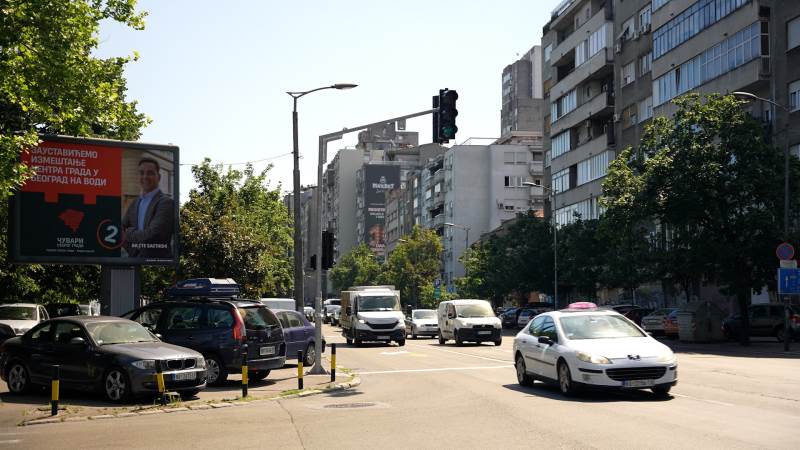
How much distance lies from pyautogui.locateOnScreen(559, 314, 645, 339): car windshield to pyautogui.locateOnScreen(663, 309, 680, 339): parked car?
28.5m

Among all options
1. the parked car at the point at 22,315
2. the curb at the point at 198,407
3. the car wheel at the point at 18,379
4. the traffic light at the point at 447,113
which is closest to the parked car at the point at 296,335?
the curb at the point at 198,407

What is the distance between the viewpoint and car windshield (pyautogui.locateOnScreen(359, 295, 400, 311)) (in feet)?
135

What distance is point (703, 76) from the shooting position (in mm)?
49688

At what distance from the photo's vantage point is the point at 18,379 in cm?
1780

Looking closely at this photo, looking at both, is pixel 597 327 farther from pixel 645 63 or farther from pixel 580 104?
pixel 580 104

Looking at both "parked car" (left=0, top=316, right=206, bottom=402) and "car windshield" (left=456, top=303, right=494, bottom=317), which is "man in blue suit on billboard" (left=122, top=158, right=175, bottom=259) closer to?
"parked car" (left=0, top=316, right=206, bottom=402)

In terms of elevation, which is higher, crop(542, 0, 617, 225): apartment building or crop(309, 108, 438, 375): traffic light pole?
crop(542, 0, 617, 225): apartment building

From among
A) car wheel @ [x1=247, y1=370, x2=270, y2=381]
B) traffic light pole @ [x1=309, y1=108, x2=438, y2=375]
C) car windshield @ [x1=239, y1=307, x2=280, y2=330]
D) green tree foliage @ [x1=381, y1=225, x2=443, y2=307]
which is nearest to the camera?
car windshield @ [x1=239, y1=307, x2=280, y2=330]

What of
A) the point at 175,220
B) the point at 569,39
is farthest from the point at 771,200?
the point at 569,39

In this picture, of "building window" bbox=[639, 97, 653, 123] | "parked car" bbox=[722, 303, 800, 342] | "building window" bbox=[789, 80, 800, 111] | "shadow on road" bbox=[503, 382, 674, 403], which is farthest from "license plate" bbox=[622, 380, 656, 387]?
"building window" bbox=[639, 97, 653, 123]

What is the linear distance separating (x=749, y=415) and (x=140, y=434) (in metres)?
8.16

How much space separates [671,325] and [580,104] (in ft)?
102

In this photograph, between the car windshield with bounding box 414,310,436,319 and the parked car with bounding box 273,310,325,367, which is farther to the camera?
the car windshield with bounding box 414,310,436,319

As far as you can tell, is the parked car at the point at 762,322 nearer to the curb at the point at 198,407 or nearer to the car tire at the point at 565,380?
the curb at the point at 198,407
